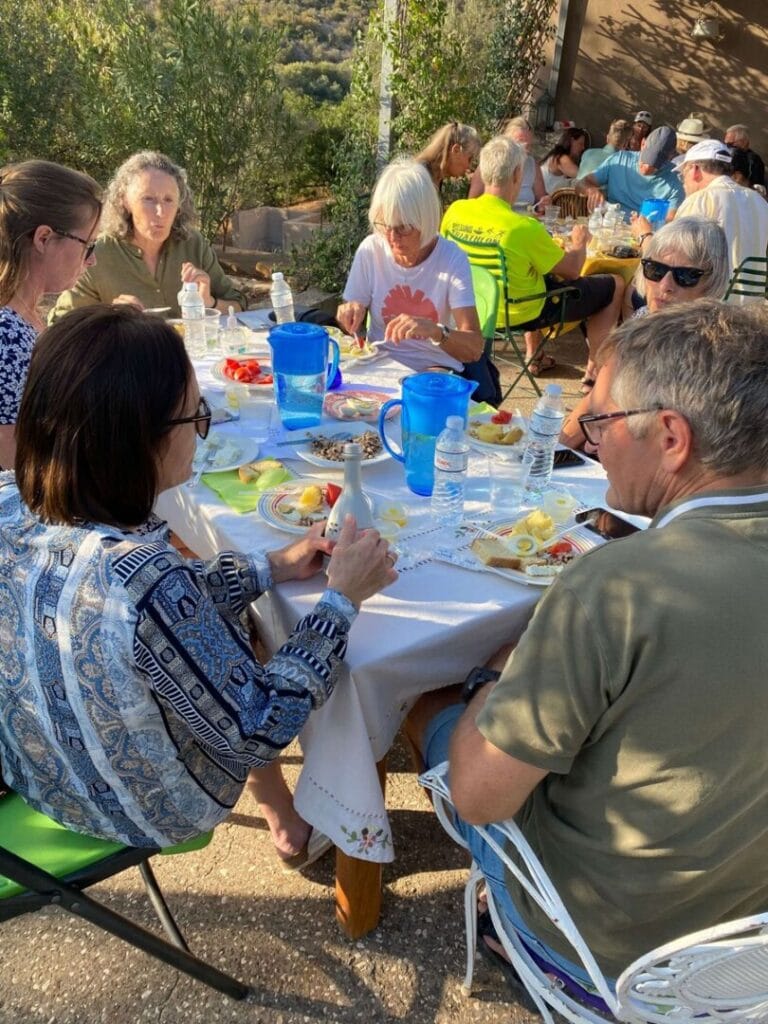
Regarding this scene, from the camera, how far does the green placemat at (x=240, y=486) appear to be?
6.25 feet

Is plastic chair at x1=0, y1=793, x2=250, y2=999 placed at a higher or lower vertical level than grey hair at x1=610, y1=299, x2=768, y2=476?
lower

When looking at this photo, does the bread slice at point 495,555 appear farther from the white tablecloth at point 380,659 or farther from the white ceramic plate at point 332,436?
the white ceramic plate at point 332,436

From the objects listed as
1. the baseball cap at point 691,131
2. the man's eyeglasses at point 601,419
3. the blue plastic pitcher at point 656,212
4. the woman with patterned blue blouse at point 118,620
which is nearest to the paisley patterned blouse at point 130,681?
the woman with patterned blue blouse at point 118,620

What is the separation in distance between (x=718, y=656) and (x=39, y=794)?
4.20 ft

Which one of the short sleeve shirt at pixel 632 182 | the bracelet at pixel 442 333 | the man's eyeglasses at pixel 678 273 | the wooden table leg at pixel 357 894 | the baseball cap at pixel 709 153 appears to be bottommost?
the wooden table leg at pixel 357 894

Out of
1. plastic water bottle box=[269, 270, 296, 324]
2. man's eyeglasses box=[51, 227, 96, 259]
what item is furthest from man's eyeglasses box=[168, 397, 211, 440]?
plastic water bottle box=[269, 270, 296, 324]

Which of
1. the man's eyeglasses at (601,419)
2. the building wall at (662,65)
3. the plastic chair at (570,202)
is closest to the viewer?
the man's eyeglasses at (601,419)

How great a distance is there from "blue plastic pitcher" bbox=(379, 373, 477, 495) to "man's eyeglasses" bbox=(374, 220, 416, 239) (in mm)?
1471

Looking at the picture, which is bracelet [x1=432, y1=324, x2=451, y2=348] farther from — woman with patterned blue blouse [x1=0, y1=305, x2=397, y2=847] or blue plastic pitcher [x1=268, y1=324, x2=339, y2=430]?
woman with patterned blue blouse [x1=0, y1=305, x2=397, y2=847]

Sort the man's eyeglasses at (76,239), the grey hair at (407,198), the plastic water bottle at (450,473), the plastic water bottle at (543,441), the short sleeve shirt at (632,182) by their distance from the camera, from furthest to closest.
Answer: the short sleeve shirt at (632,182), the grey hair at (407,198), the man's eyeglasses at (76,239), the plastic water bottle at (543,441), the plastic water bottle at (450,473)

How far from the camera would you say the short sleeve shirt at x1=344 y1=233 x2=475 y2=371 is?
3318 mm

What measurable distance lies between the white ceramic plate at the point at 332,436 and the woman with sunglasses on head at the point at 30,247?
2.75ft

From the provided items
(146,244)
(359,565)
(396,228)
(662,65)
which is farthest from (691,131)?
(359,565)

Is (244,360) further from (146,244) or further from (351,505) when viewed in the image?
(351,505)
